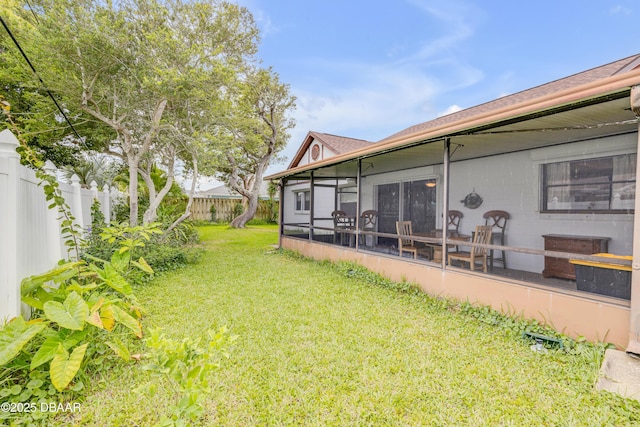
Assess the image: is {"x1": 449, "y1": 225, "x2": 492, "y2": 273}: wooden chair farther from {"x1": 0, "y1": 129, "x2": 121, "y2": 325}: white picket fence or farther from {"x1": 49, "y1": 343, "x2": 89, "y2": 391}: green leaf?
{"x1": 0, "y1": 129, "x2": 121, "y2": 325}: white picket fence

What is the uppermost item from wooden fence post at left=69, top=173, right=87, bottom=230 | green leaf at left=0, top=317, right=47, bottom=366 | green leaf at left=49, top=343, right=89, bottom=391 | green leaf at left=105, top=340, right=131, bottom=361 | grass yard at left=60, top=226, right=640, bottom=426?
wooden fence post at left=69, top=173, right=87, bottom=230

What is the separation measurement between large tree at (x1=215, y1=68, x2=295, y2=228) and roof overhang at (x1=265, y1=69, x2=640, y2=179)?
9319mm

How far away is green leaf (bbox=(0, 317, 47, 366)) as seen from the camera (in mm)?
1969

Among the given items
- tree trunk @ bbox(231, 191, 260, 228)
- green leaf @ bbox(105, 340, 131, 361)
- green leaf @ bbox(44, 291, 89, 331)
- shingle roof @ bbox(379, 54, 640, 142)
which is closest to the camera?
green leaf @ bbox(44, 291, 89, 331)

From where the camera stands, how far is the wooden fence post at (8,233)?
8.38ft

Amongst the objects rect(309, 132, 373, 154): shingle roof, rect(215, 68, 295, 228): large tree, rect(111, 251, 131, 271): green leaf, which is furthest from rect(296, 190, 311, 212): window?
rect(111, 251, 131, 271): green leaf

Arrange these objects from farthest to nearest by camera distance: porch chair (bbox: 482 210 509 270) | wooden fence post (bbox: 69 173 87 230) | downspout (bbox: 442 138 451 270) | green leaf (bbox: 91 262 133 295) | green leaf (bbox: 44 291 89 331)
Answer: porch chair (bbox: 482 210 509 270), wooden fence post (bbox: 69 173 87 230), downspout (bbox: 442 138 451 270), green leaf (bbox: 91 262 133 295), green leaf (bbox: 44 291 89 331)

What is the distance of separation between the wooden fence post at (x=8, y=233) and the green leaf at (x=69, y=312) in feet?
2.16

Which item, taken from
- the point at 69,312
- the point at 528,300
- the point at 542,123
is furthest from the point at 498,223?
the point at 69,312

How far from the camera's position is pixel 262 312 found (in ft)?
13.1

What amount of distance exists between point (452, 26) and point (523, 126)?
6.54 metres

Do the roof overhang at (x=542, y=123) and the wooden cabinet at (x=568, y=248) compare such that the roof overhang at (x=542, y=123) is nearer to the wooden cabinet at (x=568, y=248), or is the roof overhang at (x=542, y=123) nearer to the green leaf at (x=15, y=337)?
the wooden cabinet at (x=568, y=248)

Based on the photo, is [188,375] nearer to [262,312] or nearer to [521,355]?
[262,312]

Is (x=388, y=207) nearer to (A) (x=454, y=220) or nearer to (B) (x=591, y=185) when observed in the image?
(A) (x=454, y=220)
